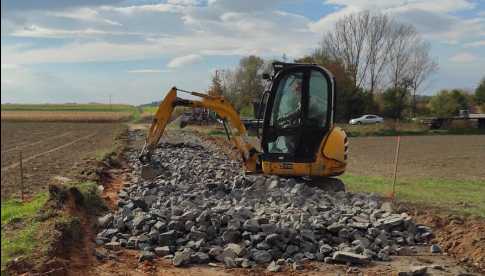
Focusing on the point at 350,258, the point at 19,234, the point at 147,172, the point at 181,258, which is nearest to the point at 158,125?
the point at 147,172

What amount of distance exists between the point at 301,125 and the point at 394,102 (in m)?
55.6

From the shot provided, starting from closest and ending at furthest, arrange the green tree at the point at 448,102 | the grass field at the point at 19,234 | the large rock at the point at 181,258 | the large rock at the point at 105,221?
1. the grass field at the point at 19,234
2. the large rock at the point at 181,258
3. the large rock at the point at 105,221
4. the green tree at the point at 448,102

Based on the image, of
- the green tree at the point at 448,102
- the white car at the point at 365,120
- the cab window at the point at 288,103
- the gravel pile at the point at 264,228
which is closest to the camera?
the gravel pile at the point at 264,228

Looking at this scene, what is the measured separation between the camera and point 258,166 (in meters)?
12.3

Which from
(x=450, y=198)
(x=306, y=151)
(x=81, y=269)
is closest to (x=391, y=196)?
(x=450, y=198)

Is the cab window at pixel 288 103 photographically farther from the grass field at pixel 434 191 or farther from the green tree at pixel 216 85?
the green tree at pixel 216 85

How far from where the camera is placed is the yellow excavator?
1127 centimetres

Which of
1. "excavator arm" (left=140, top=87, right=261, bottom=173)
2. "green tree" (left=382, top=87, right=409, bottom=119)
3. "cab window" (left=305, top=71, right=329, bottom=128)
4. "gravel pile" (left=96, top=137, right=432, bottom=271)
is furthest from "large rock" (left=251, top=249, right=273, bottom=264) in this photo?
"green tree" (left=382, top=87, right=409, bottom=119)

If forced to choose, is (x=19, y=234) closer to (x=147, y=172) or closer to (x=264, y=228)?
(x=264, y=228)

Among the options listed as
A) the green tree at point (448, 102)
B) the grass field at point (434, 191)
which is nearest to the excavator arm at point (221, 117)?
the grass field at point (434, 191)

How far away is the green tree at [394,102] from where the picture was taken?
210 feet

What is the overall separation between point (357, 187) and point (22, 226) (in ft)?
27.2

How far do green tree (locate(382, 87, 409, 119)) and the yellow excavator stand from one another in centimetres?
5467

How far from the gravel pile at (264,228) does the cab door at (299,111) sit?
112 cm
